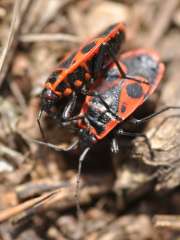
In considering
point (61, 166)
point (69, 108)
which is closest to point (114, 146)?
point (69, 108)

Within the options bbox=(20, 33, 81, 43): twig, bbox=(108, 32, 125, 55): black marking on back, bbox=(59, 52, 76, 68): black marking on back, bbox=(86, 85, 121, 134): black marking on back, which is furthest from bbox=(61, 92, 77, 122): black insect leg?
bbox=(20, 33, 81, 43): twig

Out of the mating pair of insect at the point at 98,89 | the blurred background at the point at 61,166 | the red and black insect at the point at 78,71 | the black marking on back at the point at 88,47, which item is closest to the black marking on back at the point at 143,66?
the mating pair of insect at the point at 98,89

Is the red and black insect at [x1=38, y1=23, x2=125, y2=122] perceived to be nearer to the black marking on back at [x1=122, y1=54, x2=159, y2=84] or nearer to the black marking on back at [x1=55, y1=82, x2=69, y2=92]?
the black marking on back at [x1=55, y1=82, x2=69, y2=92]

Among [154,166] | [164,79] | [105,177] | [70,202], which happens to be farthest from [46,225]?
[164,79]

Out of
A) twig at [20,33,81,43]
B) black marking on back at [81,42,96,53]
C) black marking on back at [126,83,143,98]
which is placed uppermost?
twig at [20,33,81,43]

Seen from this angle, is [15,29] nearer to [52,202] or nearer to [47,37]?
[47,37]

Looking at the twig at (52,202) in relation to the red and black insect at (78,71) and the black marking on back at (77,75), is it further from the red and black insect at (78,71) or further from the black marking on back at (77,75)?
the black marking on back at (77,75)
